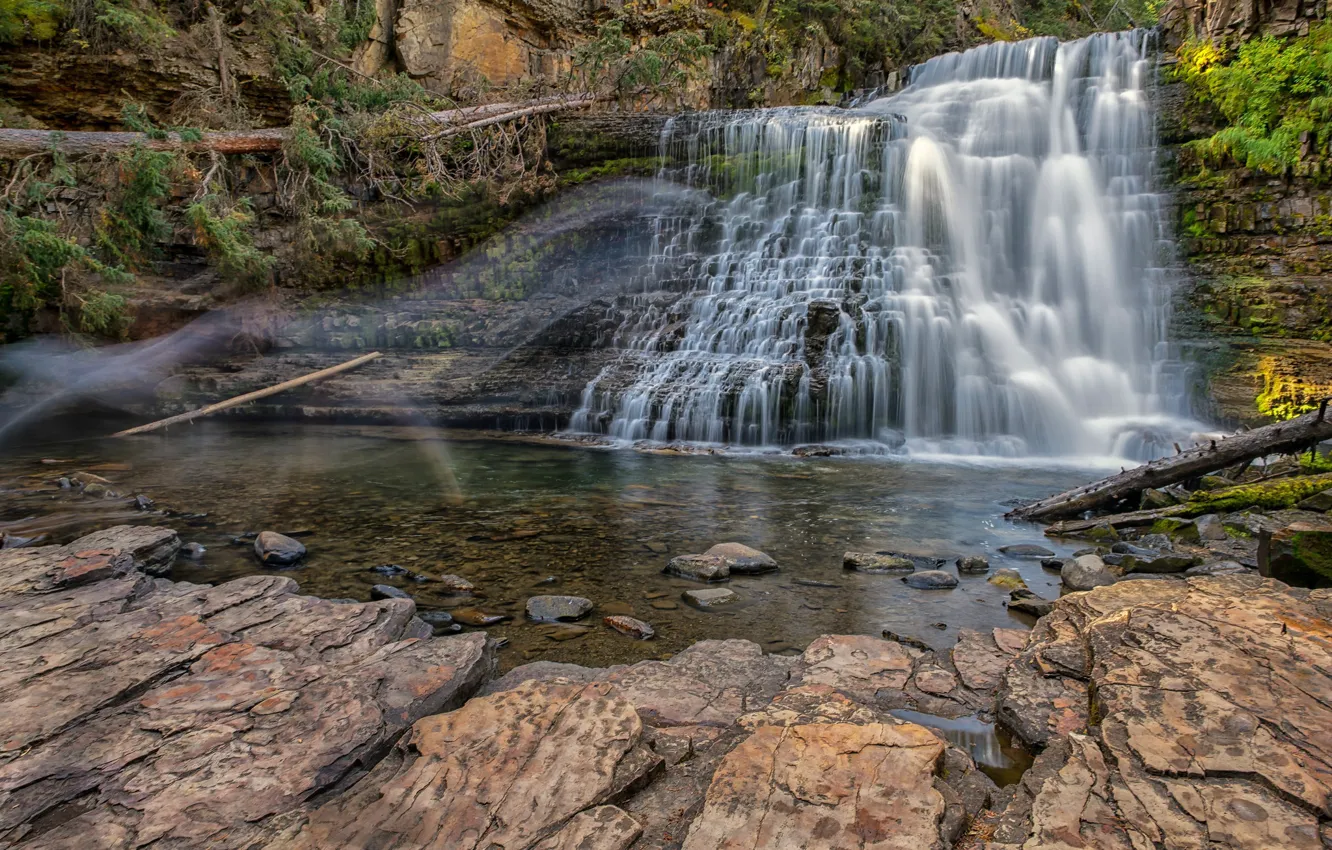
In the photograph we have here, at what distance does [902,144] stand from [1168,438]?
833cm

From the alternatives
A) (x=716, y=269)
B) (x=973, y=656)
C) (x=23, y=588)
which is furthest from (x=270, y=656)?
(x=716, y=269)

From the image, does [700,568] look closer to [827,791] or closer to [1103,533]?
[827,791]

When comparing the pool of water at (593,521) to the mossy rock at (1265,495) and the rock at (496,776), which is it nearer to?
the rock at (496,776)

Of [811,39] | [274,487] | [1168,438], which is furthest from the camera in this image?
[811,39]

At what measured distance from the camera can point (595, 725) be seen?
245cm

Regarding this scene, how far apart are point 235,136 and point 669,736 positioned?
1499cm

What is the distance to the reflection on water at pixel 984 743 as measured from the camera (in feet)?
8.34

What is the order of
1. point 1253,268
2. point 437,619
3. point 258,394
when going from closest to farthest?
point 437,619 → point 1253,268 → point 258,394

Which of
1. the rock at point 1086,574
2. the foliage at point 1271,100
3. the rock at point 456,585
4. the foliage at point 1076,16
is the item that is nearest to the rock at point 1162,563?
the rock at point 1086,574

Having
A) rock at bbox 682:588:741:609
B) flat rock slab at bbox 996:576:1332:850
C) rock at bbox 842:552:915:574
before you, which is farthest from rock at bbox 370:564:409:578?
flat rock slab at bbox 996:576:1332:850

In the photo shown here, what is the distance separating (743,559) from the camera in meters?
5.37

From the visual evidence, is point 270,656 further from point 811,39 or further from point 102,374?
point 811,39

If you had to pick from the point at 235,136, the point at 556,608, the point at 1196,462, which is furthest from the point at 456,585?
the point at 235,136

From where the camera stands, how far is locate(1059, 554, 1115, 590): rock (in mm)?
4707
